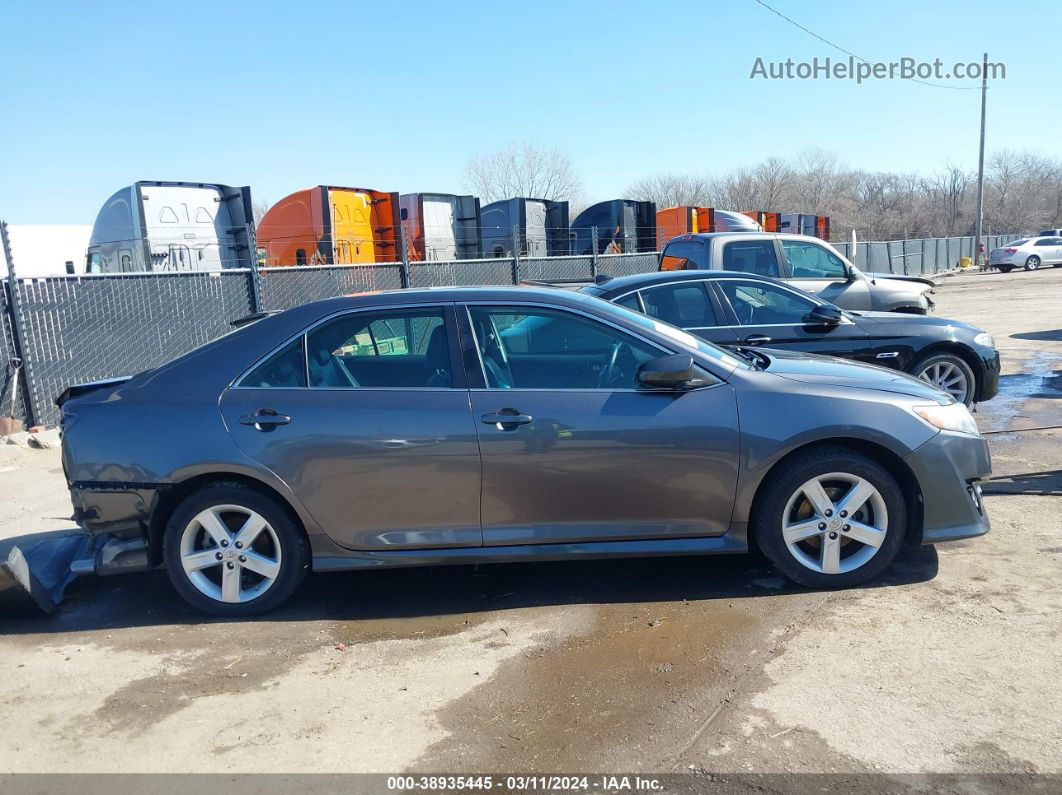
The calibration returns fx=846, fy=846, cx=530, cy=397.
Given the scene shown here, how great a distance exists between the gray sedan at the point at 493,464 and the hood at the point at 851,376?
4 centimetres

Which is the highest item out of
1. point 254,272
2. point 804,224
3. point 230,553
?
point 804,224

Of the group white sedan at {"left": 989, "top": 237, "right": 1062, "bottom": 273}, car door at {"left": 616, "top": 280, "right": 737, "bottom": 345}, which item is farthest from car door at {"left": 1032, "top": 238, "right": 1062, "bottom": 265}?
car door at {"left": 616, "top": 280, "right": 737, "bottom": 345}

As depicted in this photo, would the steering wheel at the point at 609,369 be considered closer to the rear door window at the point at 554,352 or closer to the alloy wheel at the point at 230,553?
the rear door window at the point at 554,352

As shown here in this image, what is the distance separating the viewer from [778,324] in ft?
24.9

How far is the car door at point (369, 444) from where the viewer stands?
4188 millimetres

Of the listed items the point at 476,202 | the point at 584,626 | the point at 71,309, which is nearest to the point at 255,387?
the point at 584,626

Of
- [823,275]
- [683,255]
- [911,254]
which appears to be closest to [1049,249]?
[911,254]

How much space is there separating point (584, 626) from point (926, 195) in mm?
84857

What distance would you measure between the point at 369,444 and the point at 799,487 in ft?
7.06

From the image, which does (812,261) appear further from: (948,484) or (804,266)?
(948,484)

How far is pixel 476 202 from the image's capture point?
21.7 m

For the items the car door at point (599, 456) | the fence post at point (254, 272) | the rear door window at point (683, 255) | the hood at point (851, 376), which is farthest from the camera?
the rear door window at point (683, 255)

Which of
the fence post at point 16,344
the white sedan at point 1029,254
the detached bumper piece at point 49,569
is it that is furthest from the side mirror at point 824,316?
the white sedan at point 1029,254

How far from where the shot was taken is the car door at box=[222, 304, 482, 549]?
165 inches
